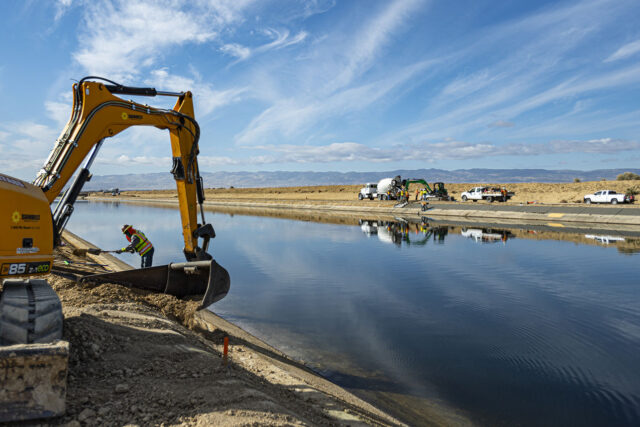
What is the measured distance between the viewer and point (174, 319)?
940 cm

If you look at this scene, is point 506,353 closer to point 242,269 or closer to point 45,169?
point 45,169

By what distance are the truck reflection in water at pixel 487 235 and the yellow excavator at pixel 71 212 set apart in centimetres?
2226

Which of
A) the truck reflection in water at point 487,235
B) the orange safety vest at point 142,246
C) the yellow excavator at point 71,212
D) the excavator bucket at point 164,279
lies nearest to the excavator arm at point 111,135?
the yellow excavator at point 71,212

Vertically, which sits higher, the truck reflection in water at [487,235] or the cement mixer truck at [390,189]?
the cement mixer truck at [390,189]

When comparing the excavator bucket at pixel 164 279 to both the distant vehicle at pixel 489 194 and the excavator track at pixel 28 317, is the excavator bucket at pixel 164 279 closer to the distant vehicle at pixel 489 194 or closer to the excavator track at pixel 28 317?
the excavator track at pixel 28 317

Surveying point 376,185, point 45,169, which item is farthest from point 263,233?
point 376,185

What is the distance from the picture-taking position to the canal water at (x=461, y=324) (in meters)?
7.33

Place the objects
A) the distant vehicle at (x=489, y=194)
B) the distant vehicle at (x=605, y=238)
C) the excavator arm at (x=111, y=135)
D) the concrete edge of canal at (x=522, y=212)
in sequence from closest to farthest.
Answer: the excavator arm at (x=111, y=135) < the distant vehicle at (x=605, y=238) < the concrete edge of canal at (x=522, y=212) < the distant vehicle at (x=489, y=194)

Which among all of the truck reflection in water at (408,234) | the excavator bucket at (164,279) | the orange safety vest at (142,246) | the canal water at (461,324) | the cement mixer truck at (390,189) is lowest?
the canal water at (461,324)

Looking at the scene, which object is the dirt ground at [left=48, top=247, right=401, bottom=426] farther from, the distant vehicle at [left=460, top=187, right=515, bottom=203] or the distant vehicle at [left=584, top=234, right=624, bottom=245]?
the distant vehicle at [left=460, top=187, right=515, bottom=203]

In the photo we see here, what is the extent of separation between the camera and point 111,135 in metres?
8.16

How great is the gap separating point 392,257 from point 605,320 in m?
11.2

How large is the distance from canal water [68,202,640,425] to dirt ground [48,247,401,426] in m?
1.16

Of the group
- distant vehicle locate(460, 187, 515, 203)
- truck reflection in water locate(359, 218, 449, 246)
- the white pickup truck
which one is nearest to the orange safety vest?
truck reflection in water locate(359, 218, 449, 246)
